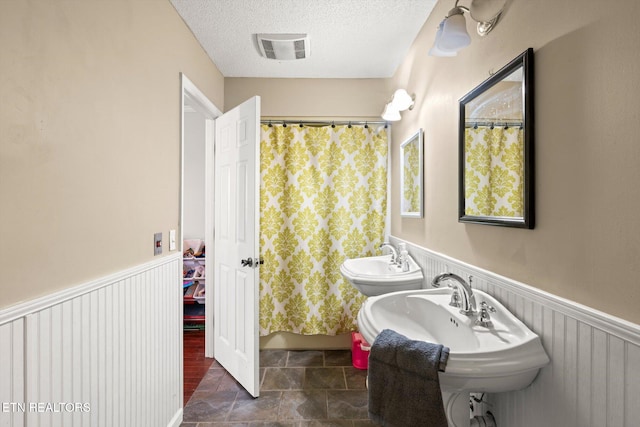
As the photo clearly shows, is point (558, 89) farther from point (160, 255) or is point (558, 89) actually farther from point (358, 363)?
point (358, 363)

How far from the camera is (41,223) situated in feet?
2.97

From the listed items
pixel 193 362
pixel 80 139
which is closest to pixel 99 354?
pixel 80 139

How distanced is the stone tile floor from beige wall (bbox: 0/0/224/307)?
1137 mm

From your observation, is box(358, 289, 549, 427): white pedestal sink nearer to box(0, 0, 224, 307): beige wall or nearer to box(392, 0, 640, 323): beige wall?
box(392, 0, 640, 323): beige wall

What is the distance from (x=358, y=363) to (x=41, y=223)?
2.16 m

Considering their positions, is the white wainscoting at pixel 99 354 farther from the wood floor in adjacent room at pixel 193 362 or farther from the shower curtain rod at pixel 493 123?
the shower curtain rod at pixel 493 123

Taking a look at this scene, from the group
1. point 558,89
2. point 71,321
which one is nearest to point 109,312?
point 71,321

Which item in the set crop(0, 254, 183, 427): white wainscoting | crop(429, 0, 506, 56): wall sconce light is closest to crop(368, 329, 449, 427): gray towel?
crop(0, 254, 183, 427): white wainscoting

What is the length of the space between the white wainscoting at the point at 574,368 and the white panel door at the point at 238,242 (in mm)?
1432

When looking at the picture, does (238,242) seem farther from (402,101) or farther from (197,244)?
(402,101)

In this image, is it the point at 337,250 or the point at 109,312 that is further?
the point at 337,250

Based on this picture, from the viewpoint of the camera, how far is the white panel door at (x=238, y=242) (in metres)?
1.99

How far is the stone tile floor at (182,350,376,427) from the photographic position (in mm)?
A: 1813

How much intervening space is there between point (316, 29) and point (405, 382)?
2.02 meters
